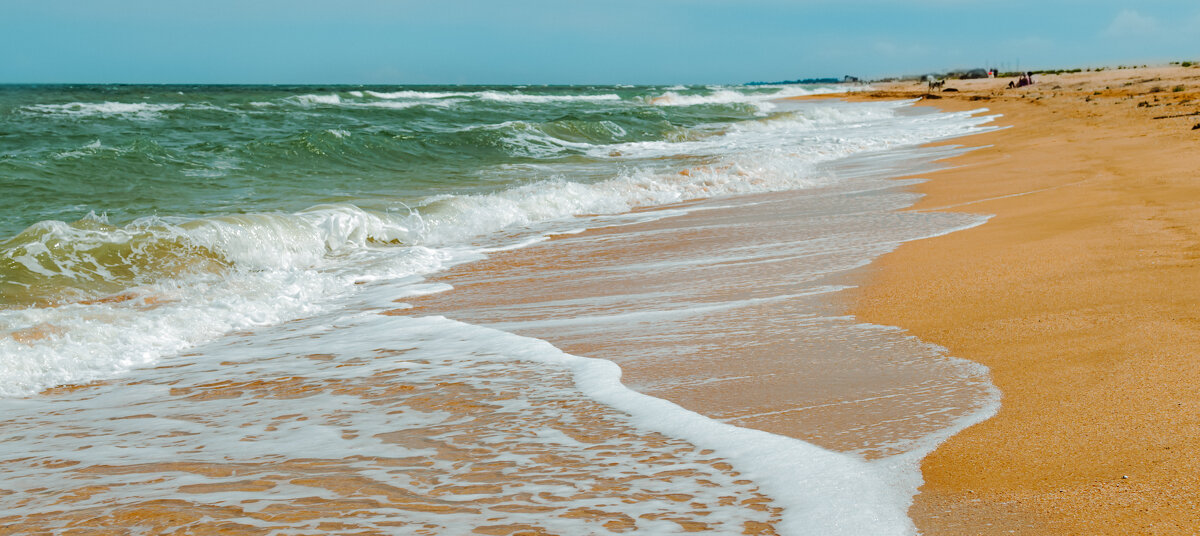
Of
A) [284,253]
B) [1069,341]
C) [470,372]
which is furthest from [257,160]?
[1069,341]

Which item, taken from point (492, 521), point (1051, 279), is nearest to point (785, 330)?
point (1051, 279)

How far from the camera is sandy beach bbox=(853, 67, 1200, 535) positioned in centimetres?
231

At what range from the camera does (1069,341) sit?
3623 millimetres

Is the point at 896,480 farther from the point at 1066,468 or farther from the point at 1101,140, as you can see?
the point at 1101,140

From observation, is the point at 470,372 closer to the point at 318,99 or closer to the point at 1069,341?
the point at 1069,341

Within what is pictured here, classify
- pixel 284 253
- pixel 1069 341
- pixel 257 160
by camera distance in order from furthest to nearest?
pixel 257 160
pixel 284 253
pixel 1069 341

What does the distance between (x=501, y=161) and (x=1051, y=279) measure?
1329cm

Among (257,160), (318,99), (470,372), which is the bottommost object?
(470,372)

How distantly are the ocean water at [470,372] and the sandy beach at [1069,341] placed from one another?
16 centimetres

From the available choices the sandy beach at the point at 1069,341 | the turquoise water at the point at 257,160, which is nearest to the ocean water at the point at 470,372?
the sandy beach at the point at 1069,341

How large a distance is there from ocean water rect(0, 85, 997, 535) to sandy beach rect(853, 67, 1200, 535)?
0.16 m

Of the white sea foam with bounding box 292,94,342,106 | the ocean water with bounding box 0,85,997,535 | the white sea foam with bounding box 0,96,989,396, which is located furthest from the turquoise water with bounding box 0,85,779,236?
Result: the white sea foam with bounding box 292,94,342,106

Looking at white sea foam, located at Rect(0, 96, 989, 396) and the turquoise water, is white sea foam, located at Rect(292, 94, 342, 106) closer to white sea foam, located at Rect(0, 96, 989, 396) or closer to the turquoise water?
the turquoise water

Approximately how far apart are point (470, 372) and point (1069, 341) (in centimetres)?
248
